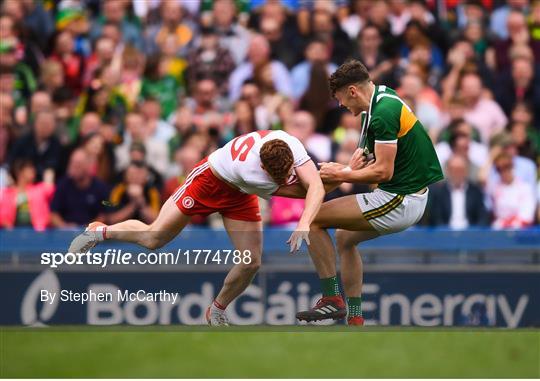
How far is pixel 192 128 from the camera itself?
16.3 metres

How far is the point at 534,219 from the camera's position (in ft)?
50.3

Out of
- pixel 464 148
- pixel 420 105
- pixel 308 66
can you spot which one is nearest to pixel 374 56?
pixel 308 66

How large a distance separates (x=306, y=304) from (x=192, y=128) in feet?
13.1

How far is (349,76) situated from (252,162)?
96 centimetres

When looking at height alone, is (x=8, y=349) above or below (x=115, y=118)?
below

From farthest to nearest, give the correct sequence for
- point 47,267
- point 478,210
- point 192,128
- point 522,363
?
point 192,128 < point 478,210 < point 47,267 < point 522,363

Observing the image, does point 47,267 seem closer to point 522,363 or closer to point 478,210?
point 522,363

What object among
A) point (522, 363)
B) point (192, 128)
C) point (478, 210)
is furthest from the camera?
point (192, 128)

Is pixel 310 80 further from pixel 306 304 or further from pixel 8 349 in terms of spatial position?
pixel 8 349

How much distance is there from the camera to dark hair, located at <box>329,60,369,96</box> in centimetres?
1133

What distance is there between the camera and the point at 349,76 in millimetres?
11336

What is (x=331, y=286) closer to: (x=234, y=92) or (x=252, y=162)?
(x=252, y=162)

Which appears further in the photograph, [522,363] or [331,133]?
[331,133]

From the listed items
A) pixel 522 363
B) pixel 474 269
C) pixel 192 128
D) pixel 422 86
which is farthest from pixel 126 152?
pixel 522 363
